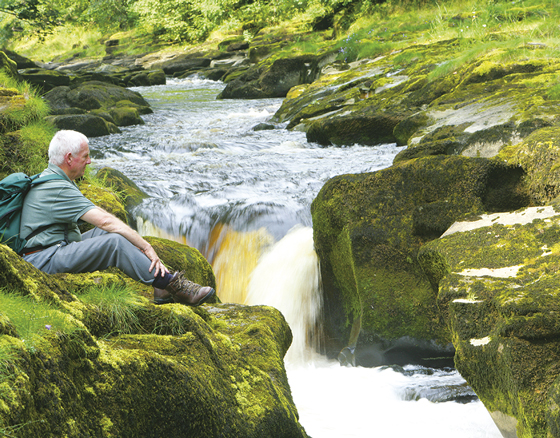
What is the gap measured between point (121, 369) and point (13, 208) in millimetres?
2332

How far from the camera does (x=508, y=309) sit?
3361 millimetres

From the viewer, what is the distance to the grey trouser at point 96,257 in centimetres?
390

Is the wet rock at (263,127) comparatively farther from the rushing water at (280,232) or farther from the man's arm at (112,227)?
the man's arm at (112,227)

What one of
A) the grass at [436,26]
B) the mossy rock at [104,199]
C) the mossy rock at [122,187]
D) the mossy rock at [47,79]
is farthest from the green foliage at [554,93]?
the mossy rock at [47,79]

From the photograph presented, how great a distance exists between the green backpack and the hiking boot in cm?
113

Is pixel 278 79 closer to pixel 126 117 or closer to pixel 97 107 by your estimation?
pixel 126 117

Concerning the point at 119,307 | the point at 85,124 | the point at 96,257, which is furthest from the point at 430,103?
the point at 119,307

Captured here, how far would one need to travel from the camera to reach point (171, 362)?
2465 mm

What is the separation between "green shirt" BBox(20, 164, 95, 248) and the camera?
399cm

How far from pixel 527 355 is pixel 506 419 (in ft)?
2.01

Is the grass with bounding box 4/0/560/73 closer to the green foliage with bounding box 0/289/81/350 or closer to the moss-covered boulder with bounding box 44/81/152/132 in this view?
the moss-covered boulder with bounding box 44/81/152/132

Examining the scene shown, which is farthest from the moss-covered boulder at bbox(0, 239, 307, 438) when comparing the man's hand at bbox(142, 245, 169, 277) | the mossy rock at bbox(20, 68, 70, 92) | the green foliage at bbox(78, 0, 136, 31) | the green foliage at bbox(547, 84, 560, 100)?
the green foliage at bbox(78, 0, 136, 31)

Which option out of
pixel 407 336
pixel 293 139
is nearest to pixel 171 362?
pixel 407 336

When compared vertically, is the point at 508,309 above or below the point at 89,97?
below
